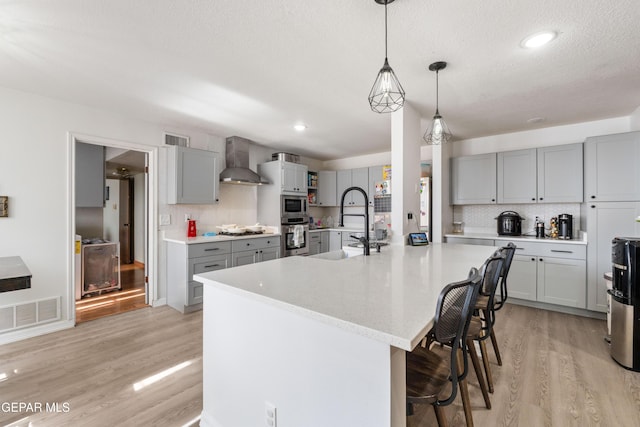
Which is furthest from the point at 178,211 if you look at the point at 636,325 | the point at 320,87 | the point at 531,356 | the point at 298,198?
the point at 636,325

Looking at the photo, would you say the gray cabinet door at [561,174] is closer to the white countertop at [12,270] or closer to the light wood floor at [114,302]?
the white countertop at [12,270]

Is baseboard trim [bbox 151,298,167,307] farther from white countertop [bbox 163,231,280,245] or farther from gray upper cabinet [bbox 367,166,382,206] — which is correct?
gray upper cabinet [bbox 367,166,382,206]

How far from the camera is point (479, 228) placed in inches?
181

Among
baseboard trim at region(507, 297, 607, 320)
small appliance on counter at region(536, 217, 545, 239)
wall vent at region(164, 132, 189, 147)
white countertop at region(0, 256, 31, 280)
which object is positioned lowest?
baseboard trim at region(507, 297, 607, 320)

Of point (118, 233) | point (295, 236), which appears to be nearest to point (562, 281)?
point (295, 236)

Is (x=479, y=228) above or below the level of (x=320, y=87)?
below

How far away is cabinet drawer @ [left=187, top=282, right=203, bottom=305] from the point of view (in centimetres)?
353

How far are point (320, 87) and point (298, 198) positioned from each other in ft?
8.43

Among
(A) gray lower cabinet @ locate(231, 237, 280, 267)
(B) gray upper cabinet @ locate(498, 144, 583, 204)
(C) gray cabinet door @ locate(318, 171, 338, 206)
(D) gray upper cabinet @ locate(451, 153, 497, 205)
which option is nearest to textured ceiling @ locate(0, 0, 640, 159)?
(B) gray upper cabinet @ locate(498, 144, 583, 204)

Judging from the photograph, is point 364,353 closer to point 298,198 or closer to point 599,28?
point 599,28

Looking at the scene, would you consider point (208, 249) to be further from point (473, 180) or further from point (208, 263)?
point (473, 180)

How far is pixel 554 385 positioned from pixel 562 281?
197 centimetres

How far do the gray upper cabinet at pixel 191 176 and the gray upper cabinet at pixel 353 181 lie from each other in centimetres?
255

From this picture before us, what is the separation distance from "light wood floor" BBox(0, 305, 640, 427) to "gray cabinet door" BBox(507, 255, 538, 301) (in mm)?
582
